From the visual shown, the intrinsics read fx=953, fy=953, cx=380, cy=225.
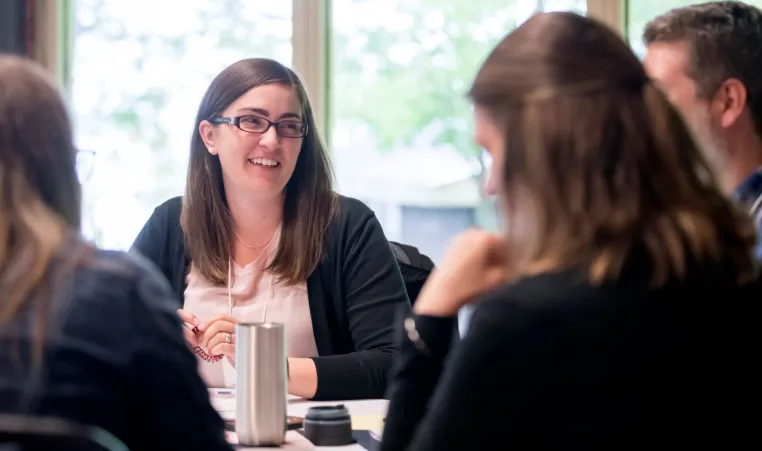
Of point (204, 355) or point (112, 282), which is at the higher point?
point (112, 282)

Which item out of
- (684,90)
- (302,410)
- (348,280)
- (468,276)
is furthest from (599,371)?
(348,280)

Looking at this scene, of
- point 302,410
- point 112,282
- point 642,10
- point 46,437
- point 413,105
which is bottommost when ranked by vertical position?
point 302,410

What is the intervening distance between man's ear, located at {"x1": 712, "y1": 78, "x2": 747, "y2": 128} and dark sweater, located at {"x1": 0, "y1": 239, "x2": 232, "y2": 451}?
1254 mm

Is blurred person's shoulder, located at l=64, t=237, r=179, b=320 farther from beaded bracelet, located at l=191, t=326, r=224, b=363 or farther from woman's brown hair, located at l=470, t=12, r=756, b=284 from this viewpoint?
beaded bracelet, located at l=191, t=326, r=224, b=363

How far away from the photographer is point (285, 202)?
2.39 meters

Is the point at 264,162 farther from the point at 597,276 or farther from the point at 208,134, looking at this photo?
the point at 597,276

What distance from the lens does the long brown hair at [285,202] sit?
7.51 ft

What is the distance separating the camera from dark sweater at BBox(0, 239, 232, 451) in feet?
3.14

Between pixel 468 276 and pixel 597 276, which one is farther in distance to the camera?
pixel 468 276

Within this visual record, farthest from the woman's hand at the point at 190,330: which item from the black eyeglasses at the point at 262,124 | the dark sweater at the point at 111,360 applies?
the dark sweater at the point at 111,360

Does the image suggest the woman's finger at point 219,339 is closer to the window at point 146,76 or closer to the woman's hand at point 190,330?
the woman's hand at point 190,330

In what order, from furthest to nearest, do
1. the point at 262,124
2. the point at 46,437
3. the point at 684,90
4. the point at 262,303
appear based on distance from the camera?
the point at 262,124 → the point at 262,303 → the point at 684,90 → the point at 46,437

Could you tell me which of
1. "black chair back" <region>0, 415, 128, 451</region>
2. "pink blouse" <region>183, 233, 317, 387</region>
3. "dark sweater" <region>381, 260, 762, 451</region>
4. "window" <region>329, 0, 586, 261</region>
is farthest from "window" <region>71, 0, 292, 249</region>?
"black chair back" <region>0, 415, 128, 451</region>

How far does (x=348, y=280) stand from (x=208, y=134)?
1.72ft
